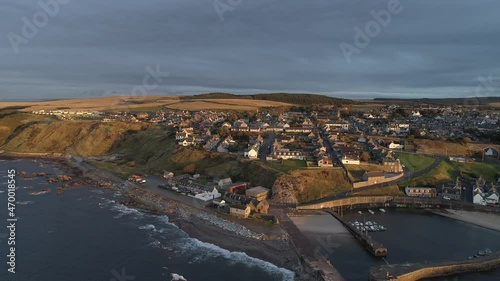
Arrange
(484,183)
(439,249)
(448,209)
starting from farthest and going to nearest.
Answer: (484,183) < (448,209) < (439,249)

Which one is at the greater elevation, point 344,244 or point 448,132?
point 448,132

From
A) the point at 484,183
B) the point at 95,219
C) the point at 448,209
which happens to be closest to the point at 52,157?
the point at 95,219

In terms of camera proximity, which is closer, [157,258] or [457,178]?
[157,258]

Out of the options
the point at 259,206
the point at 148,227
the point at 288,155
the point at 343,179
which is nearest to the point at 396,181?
the point at 343,179

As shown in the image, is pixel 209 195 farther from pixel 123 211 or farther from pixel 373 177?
pixel 373 177

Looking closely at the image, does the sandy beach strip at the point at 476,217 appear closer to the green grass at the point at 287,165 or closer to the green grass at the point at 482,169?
the green grass at the point at 482,169

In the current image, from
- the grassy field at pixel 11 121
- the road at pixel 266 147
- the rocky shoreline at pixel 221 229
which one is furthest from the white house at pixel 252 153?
the grassy field at pixel 11 121

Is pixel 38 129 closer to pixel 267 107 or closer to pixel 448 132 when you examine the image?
pixel 267 107
